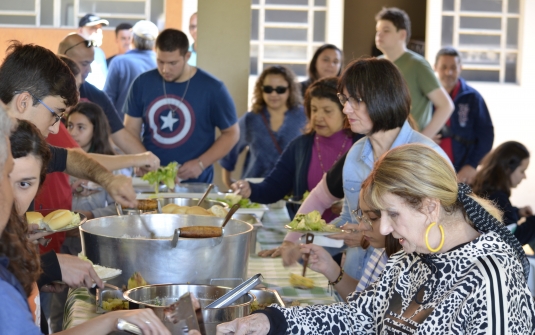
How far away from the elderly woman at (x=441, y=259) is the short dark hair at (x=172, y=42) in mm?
2725

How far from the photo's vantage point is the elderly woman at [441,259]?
1.50 meters

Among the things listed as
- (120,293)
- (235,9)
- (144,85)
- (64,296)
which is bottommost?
(64,296)

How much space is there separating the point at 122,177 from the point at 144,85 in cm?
200

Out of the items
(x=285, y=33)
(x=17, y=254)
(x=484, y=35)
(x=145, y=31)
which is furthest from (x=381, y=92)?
(x=484, y=35)

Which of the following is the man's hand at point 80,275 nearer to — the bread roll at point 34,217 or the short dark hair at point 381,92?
the bread roll at point 34,217

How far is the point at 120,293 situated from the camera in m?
1.87

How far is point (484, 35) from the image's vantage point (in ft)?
28.0

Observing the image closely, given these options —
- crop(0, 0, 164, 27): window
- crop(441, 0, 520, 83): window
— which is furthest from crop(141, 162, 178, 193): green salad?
crop(441, 0, 520, 83): window

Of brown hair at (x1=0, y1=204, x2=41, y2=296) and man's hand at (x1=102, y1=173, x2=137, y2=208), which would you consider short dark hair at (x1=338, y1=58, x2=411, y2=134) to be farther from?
brown hair at (x1=0, y1=204, x2=41, y2=296)

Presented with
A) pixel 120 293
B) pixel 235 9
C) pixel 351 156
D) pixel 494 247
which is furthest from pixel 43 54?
pixel 235 9

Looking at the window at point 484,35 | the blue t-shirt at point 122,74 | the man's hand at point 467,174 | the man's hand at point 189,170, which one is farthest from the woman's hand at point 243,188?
the window at point 484,35

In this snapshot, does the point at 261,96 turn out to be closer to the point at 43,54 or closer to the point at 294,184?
the point at 294,184

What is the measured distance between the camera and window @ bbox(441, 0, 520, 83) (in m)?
8.38

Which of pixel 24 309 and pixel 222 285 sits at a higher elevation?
pixel 24 309
